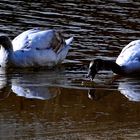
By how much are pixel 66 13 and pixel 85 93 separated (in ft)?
19.7

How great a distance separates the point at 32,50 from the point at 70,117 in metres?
3.25

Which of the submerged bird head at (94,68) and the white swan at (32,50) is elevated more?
the submerged bird head at (94,68)

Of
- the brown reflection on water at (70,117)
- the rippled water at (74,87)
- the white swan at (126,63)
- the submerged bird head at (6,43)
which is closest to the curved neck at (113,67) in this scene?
the white swan at (126,63)

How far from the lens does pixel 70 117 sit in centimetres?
821

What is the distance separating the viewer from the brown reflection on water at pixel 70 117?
7504mm

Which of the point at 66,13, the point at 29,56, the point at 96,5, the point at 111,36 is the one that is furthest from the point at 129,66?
the point at 96,5

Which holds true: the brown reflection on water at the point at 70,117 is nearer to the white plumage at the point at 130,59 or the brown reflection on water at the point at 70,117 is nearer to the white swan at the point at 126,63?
the white swan at the point at 126,63

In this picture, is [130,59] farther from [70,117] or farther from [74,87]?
[70,117]

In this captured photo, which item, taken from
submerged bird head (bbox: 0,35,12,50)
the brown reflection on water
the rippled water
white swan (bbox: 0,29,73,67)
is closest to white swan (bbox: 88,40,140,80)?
the rippled water

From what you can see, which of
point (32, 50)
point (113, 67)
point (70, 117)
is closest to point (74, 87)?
point (113, 67)

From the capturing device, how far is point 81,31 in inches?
538

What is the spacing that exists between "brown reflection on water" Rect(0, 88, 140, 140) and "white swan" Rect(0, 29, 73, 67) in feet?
6.10

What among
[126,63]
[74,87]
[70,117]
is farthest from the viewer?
[126,63]

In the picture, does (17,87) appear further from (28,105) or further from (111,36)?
(111,36)
